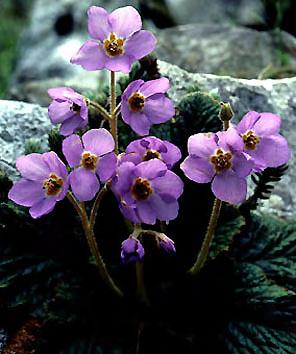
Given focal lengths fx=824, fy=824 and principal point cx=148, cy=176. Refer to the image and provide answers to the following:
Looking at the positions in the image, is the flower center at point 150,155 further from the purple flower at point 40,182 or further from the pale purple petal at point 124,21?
the pale purple petal at point 124,21

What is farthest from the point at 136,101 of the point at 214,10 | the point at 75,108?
the point at 214,10

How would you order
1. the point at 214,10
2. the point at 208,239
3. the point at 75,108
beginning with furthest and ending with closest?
the point at 214,10 < the point at 208,239 < the point at 75,108

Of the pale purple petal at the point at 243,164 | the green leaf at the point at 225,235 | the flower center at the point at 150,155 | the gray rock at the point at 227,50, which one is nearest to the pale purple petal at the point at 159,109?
the flower center at the point at 150,155

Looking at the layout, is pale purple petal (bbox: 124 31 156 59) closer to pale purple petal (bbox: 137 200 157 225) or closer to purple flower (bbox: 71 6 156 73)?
purple flower (bbox: 71 6 156 73)

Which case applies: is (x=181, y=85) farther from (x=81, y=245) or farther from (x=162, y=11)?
(x=162, y=11)

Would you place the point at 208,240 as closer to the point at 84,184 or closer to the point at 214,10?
the point at 84,184

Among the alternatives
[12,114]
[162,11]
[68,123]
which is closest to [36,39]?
[162,11]

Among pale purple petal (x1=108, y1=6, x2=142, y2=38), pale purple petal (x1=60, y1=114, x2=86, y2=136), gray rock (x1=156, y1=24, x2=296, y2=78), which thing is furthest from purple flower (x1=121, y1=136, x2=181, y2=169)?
gray rock (x1=156, y1=24, x2=296, y2=78)
